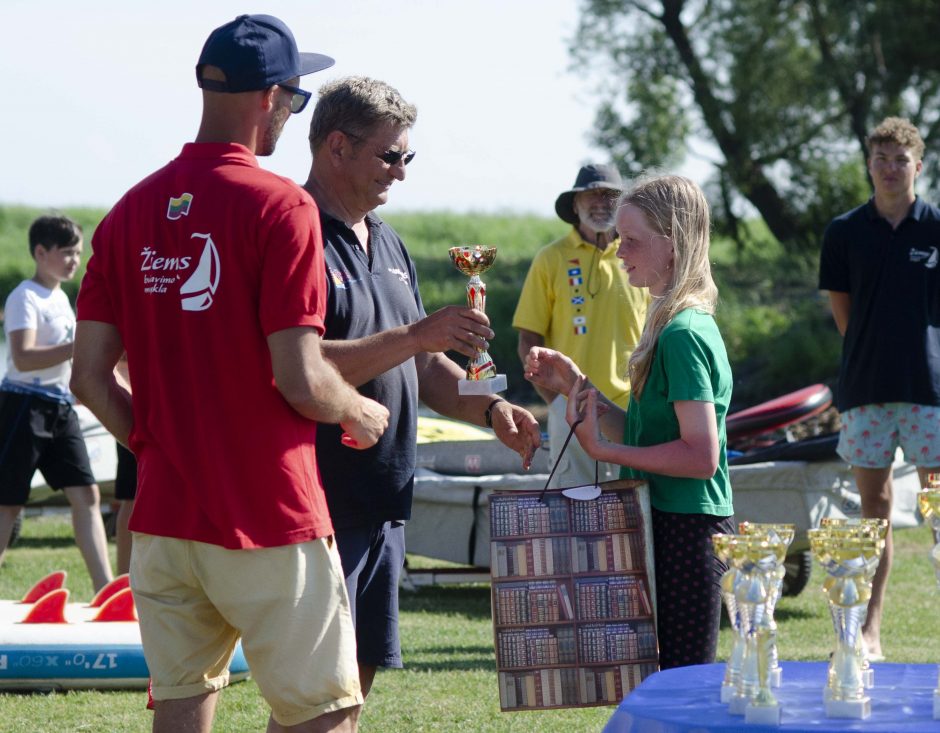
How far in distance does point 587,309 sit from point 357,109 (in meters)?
2.79

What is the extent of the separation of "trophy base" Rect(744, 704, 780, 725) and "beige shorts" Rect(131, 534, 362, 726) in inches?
37.0

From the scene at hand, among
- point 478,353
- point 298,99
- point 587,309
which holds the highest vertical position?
point 298,99

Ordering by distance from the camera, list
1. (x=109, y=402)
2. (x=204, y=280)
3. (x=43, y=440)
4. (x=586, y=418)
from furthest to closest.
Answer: (x=43, y=440), (x=586, y=418), (x=109, y=402), (x=204, y=280)

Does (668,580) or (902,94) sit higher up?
(902,94)

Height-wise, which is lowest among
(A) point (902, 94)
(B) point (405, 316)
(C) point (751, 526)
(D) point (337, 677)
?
(D) point (337, 677)

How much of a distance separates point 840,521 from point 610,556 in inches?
34.4

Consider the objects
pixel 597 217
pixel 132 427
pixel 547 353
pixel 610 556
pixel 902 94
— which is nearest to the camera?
pixel 132 427

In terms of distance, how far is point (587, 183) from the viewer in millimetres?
6410

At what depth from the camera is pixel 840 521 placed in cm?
244

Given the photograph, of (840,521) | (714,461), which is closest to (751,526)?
(840,521)

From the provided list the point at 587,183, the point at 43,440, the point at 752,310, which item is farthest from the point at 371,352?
the point at 752,310

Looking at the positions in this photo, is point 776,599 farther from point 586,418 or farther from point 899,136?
point 899,136

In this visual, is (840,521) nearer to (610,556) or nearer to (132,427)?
(610,556)

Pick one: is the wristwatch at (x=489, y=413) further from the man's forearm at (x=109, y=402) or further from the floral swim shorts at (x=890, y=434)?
the floral swim shorts at (x=890, y=434)
